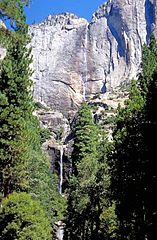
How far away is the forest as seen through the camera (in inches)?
864

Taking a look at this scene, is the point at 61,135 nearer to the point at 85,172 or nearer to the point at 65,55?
the point at 65,55

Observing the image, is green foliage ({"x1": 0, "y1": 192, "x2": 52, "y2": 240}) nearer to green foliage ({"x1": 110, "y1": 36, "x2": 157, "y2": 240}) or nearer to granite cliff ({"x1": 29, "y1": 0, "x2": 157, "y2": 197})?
green foliage ({"x1": 110, "y1": 36, "x2": 157, "y2": 240})

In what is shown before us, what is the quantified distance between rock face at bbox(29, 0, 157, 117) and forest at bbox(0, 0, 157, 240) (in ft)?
228

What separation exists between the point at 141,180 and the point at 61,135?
73544 millimetres

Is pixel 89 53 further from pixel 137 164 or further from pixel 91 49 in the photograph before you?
pixel 137 164

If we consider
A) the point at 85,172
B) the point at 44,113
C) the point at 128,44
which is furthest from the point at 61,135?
the point at 85,172

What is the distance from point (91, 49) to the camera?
124 meters

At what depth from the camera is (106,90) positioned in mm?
118250

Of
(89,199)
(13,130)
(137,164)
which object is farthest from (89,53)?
(137,164)

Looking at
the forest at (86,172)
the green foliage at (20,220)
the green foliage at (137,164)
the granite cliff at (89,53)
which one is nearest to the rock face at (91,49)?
the granite cliff at (89,53)

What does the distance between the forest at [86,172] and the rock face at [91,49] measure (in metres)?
69.4

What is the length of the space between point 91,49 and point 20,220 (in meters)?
100

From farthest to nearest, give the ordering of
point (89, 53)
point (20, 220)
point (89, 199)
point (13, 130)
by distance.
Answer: point (89, 53), point (89, 199), point (13, 130), point (20, 220)

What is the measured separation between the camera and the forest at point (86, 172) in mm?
21938
